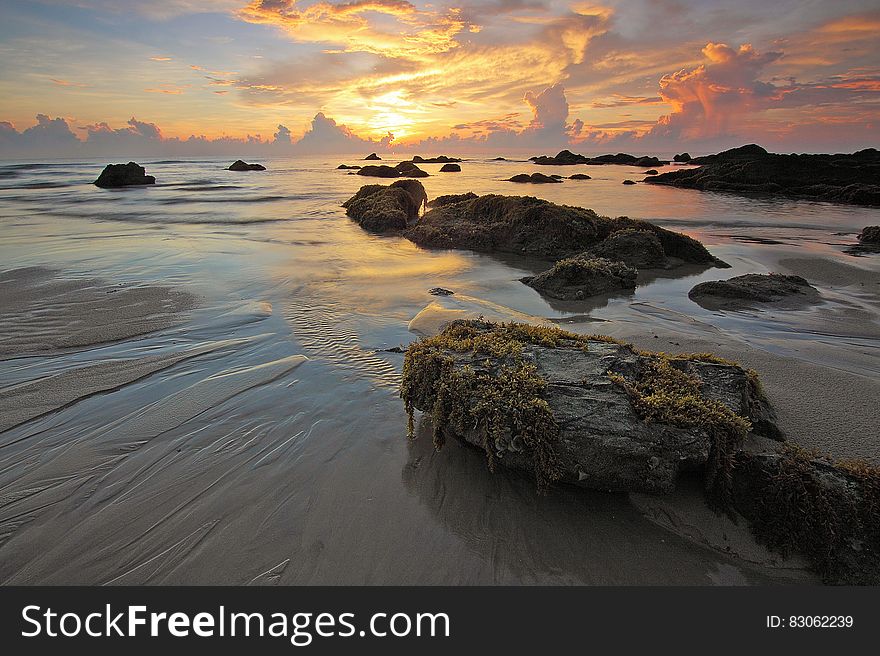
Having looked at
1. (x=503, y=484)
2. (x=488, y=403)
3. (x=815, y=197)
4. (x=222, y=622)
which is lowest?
(x=222, y=622)

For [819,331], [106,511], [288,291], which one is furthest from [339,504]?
[819,331]

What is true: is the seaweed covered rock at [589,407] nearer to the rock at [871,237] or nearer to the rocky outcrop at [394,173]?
the rock at [871,237]

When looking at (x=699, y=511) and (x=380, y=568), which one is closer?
(x=380, y=568)

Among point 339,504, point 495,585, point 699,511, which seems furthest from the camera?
point 339,504

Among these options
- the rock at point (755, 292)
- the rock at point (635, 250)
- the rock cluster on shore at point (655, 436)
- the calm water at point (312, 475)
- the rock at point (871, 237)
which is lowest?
the calm water at point (312, 475)

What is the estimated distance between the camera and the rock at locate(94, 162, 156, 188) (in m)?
32.8

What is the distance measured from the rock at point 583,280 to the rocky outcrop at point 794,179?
73.4 ft

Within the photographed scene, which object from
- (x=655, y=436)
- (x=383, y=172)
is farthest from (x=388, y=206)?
(x=383, y=172)

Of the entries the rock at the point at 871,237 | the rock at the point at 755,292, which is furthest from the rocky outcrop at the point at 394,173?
the rock at the point at 755,292

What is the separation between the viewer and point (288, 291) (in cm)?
814

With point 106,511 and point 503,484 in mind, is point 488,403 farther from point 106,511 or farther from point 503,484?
point 106,511

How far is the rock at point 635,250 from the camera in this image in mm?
10031

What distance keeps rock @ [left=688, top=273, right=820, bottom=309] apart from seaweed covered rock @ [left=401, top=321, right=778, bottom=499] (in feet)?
13.8

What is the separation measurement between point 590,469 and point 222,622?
2278mm
